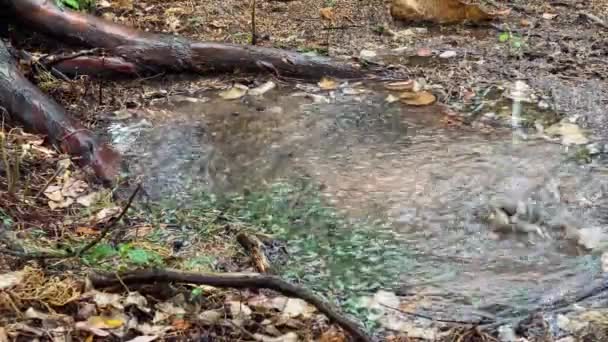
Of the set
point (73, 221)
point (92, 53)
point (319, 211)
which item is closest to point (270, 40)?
point (92, 53)

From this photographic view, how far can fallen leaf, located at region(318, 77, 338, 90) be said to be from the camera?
4582 millimetres

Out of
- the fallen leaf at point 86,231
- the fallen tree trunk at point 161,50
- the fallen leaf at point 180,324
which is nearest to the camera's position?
the fallen leaf at point 180,324

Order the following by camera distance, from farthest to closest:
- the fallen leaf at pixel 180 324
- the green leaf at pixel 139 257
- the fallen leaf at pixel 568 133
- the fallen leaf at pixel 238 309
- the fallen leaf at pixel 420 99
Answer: the fallen leaf at pixel 420 99 → the fallen leaf at pixel 568 133 → the green leaf at pixel 139 257 → the fallen leaf at pixel 238 309 → the fallen leaf at pixel 180 324

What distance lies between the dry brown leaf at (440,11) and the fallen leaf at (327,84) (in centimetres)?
119

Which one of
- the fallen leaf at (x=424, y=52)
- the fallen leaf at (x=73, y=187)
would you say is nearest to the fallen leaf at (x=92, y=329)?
the fallen leaf at (x=73, y=187)

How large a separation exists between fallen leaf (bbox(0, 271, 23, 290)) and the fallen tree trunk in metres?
2.43

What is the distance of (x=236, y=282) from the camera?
234 cm

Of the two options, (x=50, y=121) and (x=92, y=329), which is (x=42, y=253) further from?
(x=50, y=121)

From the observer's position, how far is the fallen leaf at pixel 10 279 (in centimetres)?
235

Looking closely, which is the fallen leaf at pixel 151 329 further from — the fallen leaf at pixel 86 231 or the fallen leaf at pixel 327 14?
the fallen leaf at pixel 327 14

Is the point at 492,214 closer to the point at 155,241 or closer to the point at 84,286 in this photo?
the point at 155,241

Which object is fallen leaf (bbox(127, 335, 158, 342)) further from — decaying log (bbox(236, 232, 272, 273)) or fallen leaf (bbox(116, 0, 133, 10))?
fallen leaf (bbox(116, 0, 133, 10))

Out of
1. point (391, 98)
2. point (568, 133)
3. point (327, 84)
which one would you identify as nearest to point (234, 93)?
point (327, 84)

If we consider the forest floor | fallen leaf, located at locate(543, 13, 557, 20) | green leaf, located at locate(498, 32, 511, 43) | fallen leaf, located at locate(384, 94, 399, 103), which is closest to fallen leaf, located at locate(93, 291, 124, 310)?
the forest floor
